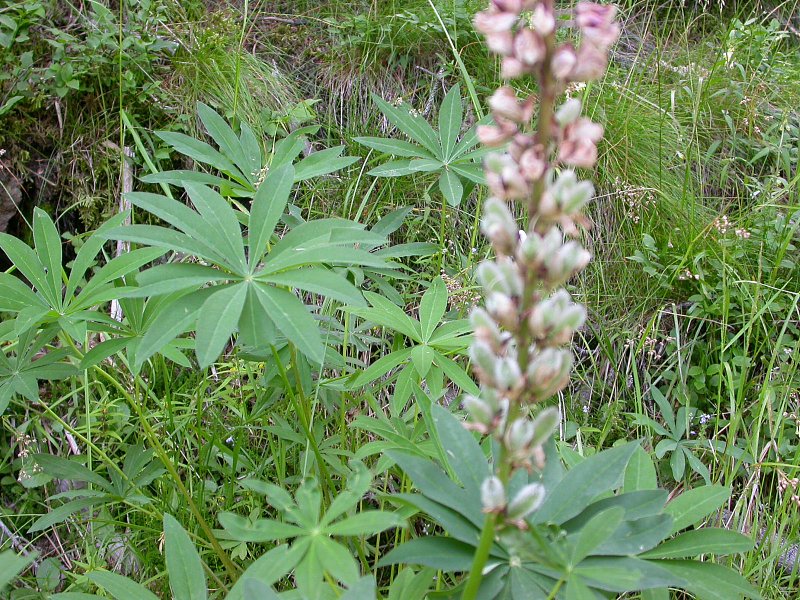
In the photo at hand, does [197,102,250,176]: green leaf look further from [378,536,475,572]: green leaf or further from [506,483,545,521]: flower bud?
[506,483,545,521]: flower bud

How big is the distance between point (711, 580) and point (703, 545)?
0.24ft

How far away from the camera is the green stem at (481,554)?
1111mm

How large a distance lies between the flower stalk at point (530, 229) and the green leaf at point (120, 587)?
37.5 inches

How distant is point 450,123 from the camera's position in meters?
2.64

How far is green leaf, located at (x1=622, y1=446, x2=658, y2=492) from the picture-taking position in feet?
5.60

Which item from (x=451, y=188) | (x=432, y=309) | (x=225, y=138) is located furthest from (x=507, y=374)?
(x=225, y=138)

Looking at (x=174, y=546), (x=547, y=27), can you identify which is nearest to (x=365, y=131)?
(x=174, y=546)

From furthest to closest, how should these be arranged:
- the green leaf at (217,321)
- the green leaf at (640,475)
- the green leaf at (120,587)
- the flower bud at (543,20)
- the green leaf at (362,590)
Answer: the green leaf at (640,475) → the green leaf at (120,587) → the green leaf at (217,321) → the green leaf at (362,590) → the flower bud at (543,20)

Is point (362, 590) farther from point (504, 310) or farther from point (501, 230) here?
point (501, 230)

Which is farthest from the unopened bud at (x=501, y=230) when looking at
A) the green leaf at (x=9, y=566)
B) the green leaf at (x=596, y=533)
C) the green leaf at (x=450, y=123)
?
the green leaf at (x=450, y=123)

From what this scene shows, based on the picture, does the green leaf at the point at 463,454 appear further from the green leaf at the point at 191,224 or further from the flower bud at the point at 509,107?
the green leaf at the point at 191,224

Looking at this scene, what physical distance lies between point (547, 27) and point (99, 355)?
61.8 inches

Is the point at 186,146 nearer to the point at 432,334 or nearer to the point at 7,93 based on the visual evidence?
the point at 432,334

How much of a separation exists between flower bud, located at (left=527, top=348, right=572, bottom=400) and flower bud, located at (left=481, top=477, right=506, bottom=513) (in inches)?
5.6
